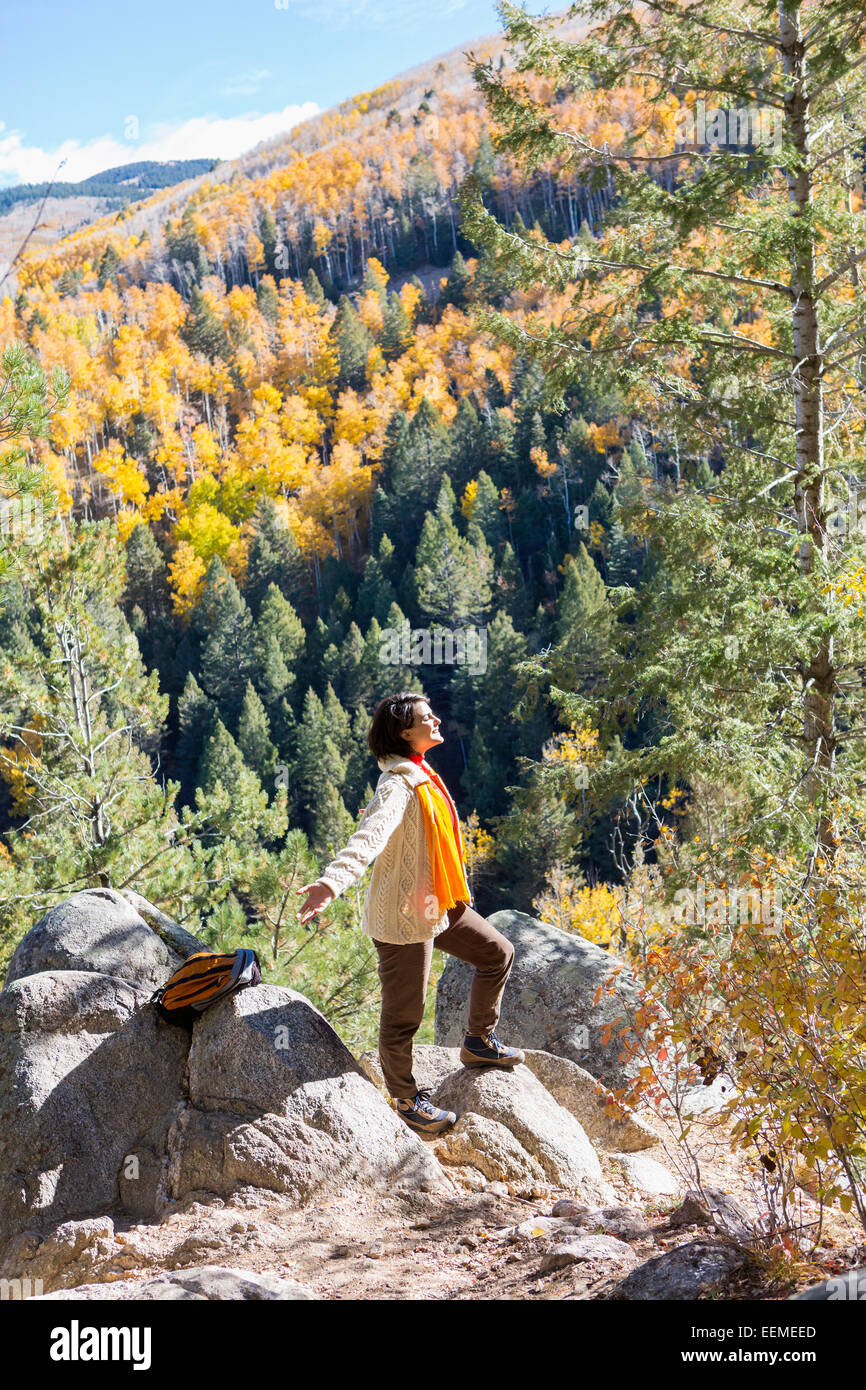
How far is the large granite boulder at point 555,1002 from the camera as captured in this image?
5.43 m

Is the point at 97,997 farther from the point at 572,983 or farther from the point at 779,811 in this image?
the point at 779,811

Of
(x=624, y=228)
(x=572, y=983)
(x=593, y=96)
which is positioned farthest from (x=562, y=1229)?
(x=593, y=96)

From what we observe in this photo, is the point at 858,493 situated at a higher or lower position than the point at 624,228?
lower

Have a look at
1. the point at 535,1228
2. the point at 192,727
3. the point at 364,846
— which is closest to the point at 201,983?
the point at 364,846

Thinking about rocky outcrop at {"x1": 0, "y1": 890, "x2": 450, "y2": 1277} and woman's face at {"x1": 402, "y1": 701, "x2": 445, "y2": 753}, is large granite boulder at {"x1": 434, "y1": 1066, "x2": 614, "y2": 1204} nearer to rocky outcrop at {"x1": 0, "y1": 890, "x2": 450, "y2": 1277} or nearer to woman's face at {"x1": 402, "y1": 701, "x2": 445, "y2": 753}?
rocky outcrop at {"x1": 0, "y1": 890, "x2": 450, "y2": 1277}

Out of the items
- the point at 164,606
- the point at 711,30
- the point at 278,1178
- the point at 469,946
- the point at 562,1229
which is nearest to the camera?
the point at 562,1229

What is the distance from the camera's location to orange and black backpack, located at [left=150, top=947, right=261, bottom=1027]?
144 inches

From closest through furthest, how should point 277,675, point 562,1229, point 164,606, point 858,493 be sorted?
point 562,1229
point 858,493
point 277,675
point 164,606

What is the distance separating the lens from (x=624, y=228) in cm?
691

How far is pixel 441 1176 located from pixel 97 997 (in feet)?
4.91

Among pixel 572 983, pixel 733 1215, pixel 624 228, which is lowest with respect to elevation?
pixel 572 983

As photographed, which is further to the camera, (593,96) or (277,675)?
(277,675)

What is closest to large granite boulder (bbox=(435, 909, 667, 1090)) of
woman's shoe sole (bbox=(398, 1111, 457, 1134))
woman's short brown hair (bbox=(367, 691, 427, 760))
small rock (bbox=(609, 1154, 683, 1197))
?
small rock (bbox=(609, 1154, 683, 1197))

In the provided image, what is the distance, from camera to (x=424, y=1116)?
363 cm
